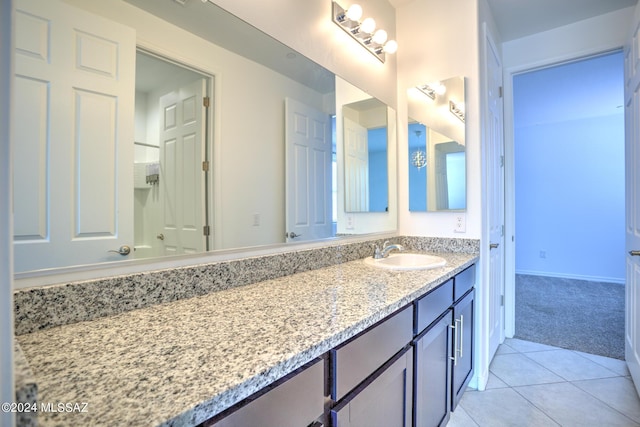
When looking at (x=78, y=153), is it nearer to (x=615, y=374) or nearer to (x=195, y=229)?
(x=195, y=229)

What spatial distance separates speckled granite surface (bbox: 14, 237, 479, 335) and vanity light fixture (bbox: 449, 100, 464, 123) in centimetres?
132

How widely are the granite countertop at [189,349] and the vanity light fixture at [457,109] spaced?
1.38 meters

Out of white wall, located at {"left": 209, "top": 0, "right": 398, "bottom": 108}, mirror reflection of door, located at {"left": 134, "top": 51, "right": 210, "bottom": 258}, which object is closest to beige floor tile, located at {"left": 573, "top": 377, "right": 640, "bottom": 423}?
white wall, located at {"left": 209, "top": 0, "right": 398, "bottom": 108}

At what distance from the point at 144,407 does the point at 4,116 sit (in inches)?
15.4

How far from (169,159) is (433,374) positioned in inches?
50.3

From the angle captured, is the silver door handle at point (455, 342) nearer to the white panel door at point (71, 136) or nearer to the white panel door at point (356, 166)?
the white panel door at point (356, 166)

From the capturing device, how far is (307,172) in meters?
1.52

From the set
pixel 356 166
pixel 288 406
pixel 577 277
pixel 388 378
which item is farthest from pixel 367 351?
pixel 577 277

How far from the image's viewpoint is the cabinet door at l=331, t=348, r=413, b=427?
0.76 m

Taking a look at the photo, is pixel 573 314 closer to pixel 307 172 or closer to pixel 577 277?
pixel 577 277

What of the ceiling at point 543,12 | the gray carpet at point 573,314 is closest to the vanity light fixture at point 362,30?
the ceiling at point 543,12

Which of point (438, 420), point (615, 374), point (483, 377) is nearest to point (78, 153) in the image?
point (438, 420)

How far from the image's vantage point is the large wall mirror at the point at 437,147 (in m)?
1.95

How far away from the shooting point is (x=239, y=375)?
504 mm
